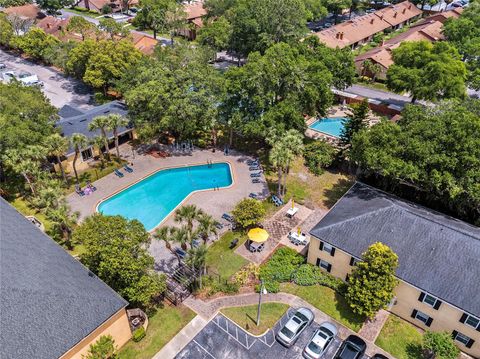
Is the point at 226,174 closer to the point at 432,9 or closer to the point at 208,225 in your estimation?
the point at 208,225

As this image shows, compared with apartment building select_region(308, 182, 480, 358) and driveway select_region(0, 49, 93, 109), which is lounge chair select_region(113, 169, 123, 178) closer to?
driveway select_region(0, 49, 93, 109)

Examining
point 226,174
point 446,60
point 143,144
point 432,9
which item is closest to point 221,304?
point 226,174

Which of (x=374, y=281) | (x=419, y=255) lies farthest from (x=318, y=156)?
(x=374, y=281)

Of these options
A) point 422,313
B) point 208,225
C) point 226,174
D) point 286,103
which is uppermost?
point 286,103

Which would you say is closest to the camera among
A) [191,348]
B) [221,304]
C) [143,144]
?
[191,348]

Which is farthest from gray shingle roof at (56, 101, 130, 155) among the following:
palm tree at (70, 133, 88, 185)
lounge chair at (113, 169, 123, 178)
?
lounge chair at (113, 169, 123, 178)

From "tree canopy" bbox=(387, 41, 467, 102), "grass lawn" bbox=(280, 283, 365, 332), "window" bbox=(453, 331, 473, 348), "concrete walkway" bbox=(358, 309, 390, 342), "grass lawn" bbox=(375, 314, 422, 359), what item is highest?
"tree canopy" bbox=(387, 41, 467, 102)

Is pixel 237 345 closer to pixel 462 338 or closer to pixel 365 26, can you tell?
pixel 462 338

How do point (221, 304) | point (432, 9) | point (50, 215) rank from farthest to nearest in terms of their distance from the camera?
point (432, 9)
point (50, 215)
point (221, 304)
